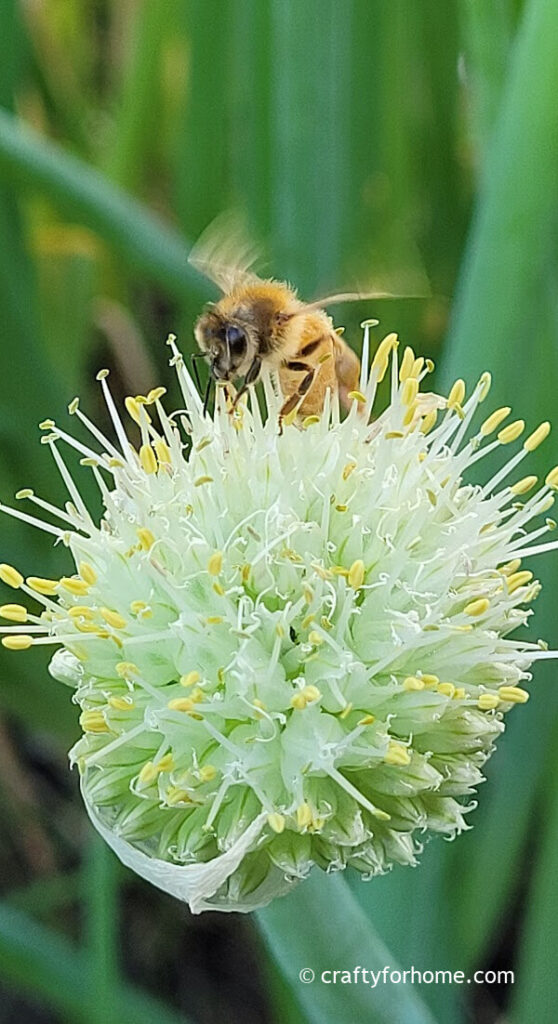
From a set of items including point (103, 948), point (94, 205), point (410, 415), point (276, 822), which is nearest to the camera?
point (276, 822)

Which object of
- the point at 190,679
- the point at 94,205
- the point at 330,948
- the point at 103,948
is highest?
the point at 94,205

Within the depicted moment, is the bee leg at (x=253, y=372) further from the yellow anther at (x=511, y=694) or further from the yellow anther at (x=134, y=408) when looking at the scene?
the yellow anther at (x=511, y=694)

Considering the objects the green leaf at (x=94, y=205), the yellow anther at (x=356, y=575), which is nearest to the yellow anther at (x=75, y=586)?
the yellow anther at (x=356, y=575)

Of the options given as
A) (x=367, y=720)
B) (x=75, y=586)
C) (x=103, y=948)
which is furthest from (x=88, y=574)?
(x=103, y=948)

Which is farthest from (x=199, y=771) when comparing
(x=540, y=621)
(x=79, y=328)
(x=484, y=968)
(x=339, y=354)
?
(x=79, y=328)

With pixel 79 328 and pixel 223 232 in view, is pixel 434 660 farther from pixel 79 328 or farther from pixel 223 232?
pixel 79 328

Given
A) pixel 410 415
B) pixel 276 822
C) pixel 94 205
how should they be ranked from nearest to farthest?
pixel 276 822 → pixel 410 415 → pixel 94 205

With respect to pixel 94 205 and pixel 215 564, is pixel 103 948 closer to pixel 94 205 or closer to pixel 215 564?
pixel 215 564
